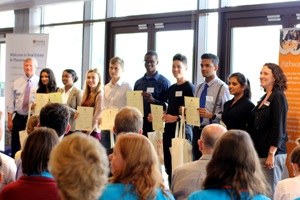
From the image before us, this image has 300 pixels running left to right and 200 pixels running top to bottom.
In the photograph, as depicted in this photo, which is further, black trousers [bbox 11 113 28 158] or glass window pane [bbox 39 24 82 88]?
glass window pane [bbox 39 24 82 88]

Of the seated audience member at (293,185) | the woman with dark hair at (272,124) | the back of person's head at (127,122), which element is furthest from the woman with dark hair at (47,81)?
the seated audience member at (293,185)

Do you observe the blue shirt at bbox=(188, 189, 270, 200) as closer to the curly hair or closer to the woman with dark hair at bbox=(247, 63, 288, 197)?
the woman with dark hair at bbox=(247, 63, 288, 197)

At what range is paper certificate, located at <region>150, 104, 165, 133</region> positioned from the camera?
638 cm

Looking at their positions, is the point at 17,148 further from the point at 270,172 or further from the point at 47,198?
the point at 47,198

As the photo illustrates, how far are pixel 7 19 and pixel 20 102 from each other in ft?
15.3

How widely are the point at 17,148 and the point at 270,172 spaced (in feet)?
14.4

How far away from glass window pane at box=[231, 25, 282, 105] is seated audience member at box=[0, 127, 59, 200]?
4.53 metres

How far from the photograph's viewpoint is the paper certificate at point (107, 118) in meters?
6.71

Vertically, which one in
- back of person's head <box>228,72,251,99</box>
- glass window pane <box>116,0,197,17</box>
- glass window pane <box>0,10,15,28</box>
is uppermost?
glass window pane <box>0,10,15,28</box>

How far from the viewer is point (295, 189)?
3.55m

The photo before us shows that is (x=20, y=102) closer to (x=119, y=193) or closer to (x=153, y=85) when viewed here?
(x=153, y=85)

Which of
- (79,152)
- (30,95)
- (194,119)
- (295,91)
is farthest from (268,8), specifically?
(79,152)

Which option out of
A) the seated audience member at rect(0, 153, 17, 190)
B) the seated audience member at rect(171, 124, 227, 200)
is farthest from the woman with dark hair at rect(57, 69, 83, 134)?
the seated audience member at rect(171, 124, 227, 200)

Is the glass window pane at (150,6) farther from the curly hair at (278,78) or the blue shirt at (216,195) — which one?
the blue shirt at (216,195)
